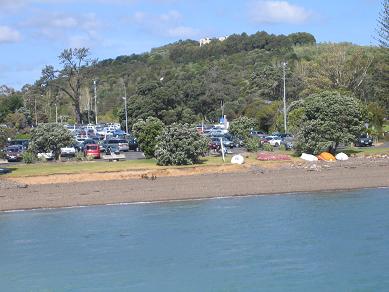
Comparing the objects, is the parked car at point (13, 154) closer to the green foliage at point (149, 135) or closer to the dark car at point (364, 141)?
the green foliage at point (149, 135)

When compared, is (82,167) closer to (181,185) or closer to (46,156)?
(181,185)

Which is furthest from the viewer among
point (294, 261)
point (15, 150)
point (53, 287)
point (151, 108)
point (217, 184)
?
point (151, 108)

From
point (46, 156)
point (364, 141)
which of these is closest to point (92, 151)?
point (46, 156)

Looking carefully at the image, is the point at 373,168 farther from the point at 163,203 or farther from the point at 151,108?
the point at 151,108

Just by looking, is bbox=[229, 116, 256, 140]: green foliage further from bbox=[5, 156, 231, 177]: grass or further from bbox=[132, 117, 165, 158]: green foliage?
bbox=[5, 156, 231, 177]: grass

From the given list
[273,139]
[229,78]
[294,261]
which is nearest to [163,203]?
[294,261]

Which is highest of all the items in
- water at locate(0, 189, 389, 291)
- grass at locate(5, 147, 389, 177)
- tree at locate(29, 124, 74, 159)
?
tree at locate(29, 124, 74, 159)

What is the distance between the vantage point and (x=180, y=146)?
44.8 m

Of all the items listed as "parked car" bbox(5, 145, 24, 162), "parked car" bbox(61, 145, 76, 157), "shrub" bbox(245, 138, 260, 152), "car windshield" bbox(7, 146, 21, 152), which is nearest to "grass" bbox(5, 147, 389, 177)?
"shrub" bbox(245, 138, 260, 152)

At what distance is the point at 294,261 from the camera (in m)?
23.7

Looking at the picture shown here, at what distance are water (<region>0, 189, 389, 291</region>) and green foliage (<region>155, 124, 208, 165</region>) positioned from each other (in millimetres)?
8287

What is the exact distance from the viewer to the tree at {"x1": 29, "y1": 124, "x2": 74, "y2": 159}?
171 ft

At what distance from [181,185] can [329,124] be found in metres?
13.7

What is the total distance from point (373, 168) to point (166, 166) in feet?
42.6
